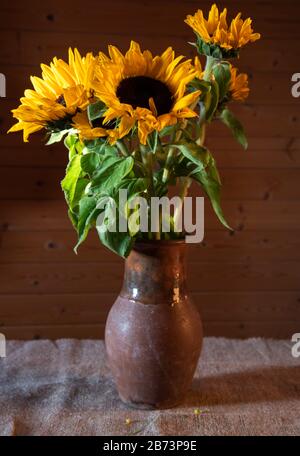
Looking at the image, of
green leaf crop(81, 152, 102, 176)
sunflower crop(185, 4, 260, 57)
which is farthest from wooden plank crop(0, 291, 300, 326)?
sunflower crop(185, 4, 260, 57)

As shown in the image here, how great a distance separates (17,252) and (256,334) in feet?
2.05

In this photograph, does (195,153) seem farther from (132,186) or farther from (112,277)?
(112,277)

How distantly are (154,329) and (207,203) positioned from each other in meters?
0.54

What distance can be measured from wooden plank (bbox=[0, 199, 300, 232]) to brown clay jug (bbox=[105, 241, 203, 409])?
48 cm

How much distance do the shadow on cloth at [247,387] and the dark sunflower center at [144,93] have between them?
0.46 metres

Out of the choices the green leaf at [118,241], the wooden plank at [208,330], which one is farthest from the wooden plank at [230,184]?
the green leaf at [118,241]

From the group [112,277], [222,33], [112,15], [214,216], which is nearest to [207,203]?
[214,216]

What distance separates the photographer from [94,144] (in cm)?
72

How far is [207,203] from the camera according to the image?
122 cm

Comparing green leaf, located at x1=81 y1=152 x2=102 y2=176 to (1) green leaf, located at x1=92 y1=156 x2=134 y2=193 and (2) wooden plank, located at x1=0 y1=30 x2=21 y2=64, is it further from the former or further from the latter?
(2) wooden plank, located at x1=0 y1=30 x2=21 y2=64

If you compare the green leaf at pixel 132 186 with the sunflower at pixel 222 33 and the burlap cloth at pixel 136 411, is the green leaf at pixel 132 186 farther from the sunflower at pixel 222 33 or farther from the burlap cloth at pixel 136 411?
the burlap cloth at pixel 136 411

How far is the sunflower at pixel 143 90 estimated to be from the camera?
2.01 feet
